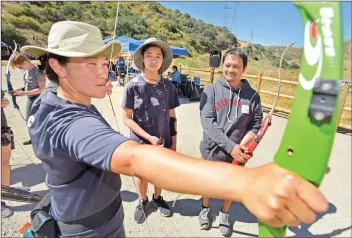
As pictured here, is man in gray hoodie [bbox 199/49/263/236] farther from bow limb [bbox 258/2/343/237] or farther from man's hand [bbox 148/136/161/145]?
bow limb [bbox 258/2/343/237]

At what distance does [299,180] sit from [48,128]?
872mm

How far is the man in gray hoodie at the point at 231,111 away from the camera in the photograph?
2.24 metres

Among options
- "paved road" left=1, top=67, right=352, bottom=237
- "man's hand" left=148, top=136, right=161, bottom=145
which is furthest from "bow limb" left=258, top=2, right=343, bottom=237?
"man's hand" left=148, top=136, right=161, bottom=145

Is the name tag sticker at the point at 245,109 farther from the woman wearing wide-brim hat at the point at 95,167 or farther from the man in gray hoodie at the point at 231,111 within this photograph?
the woman wearing wide-brim hat at the point at 95,167

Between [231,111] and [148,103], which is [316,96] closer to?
[231,111]

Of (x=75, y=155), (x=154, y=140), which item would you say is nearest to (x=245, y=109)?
(x=154, y=140)

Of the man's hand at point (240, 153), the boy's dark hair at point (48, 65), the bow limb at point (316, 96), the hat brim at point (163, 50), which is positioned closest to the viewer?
the bow limb at point (316, 96)

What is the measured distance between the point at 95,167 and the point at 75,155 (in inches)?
5.7

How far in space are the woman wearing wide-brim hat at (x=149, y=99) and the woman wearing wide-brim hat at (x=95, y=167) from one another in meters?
0.98

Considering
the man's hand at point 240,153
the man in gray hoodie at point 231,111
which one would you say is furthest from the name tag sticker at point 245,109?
the man's hand at point 240,153

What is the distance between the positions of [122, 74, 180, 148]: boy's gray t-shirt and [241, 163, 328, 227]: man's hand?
1.89m

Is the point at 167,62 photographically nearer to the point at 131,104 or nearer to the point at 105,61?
the point at 131,104

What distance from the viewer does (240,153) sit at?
216 cm

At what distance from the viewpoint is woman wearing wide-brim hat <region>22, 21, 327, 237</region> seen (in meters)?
0.54
